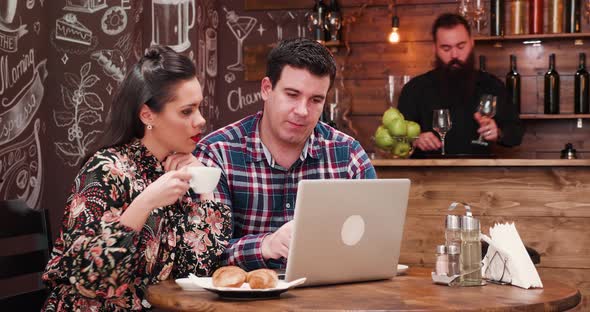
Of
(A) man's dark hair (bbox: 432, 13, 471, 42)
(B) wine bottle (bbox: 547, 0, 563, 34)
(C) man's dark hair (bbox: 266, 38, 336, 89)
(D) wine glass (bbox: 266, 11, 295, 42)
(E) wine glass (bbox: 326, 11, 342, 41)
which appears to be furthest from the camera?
(D) wine glass (bbox: 266, 11, 295, 42)

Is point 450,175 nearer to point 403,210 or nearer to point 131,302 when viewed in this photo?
point 403,210

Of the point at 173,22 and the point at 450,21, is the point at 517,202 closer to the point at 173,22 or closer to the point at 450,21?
the point at 450,21

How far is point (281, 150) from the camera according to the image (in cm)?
260


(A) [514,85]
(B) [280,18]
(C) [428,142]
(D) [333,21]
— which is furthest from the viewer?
(B) [280,18]

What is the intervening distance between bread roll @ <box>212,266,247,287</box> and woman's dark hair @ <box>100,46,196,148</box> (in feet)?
1.83

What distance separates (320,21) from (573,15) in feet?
5.57

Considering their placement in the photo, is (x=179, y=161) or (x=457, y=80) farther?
(x=457, y=80)

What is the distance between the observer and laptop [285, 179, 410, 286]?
6.07 ft

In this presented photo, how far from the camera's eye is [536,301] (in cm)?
180

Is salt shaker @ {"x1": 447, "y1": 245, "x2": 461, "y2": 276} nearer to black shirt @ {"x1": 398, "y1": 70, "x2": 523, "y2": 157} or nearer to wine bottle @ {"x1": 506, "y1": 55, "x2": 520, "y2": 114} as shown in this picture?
black shirt @ {"x1": 398, "y1": 70, "x2": 523, "y2": 157}

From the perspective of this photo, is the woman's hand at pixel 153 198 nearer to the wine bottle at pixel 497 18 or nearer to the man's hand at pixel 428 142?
the man's hand at pixel 428 142

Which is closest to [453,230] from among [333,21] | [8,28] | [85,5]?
[8,28]

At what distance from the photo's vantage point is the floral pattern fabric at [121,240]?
76.5 inches

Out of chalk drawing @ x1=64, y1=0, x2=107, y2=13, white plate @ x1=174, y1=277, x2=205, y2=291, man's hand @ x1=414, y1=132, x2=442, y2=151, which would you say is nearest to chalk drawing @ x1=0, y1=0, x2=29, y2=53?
chalk drawing @ x1=64, y1=0, x2=107, y2=13
